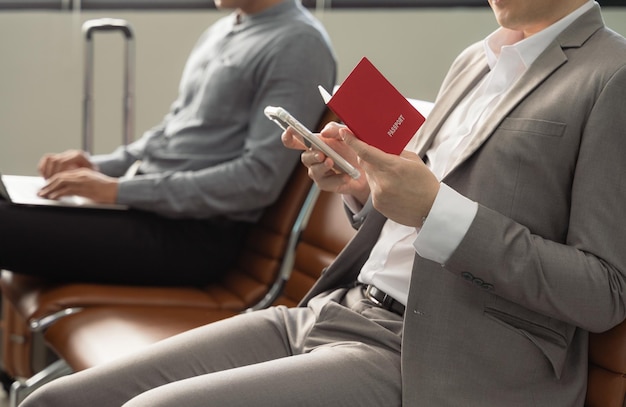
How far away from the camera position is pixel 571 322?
1265 millimetres

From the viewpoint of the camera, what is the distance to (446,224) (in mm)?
1221

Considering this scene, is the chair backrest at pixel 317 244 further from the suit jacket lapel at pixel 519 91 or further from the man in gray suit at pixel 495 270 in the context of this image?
the suit jacket lapel at pixel 519 91

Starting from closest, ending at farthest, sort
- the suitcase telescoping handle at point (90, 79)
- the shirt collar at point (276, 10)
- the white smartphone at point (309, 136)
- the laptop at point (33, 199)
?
the white smartphone at point (309, 136) → the laptop at point (33, 199) → the shirt collar at point (276, 10) → the suitcase telescoping handle at point (90, 79)

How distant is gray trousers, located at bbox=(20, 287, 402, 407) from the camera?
127cm

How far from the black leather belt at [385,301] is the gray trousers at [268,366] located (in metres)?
0.01

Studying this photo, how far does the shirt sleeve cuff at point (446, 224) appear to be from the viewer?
4.00ft

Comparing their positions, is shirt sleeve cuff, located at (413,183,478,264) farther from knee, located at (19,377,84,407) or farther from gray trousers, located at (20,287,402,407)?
knee, located at (19,377,84,407)

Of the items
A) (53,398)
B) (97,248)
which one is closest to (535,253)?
(53,398)

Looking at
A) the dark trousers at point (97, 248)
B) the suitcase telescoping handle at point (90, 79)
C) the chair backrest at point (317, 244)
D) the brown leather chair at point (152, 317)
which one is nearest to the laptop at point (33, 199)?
the dark trousers at point (97, 248)

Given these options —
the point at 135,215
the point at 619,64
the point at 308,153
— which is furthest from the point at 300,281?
the point at 619,64

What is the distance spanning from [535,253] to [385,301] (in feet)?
0.96

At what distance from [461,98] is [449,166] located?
0.53 ft

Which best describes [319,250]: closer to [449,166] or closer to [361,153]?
[449,166]

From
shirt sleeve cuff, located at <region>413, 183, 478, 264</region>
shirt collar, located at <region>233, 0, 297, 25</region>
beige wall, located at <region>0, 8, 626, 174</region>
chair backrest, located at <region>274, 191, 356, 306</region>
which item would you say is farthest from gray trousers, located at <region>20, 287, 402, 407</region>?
beige wall, located at <region>0, 8, 626, 174</region>
